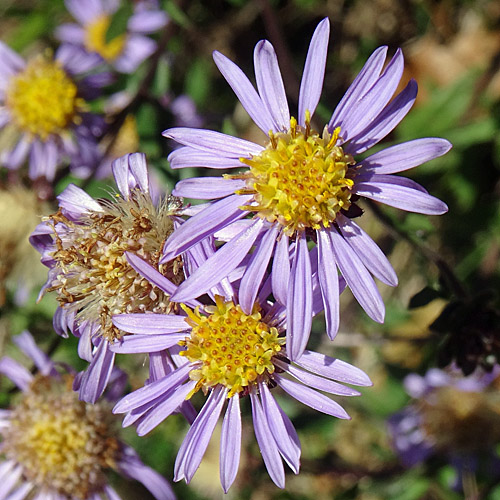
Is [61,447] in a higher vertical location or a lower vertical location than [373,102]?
lower

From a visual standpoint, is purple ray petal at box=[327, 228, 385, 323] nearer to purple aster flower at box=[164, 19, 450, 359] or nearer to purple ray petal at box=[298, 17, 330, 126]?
purple aster flower at box=[164, 19, 450, 359]

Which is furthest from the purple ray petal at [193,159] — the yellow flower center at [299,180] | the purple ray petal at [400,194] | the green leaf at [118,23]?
the green leaf at [118,23]

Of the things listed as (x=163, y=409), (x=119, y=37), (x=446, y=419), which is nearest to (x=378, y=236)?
(x=446, y=419)

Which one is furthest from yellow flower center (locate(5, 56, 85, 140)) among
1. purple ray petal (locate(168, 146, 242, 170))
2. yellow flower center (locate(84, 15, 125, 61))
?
purple ray petal (locate(168, 146, 242, 170))

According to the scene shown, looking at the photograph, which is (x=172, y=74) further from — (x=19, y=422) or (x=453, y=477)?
(x=453, y=477)

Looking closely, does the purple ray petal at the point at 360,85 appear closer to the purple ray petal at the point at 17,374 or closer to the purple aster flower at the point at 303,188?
the purple aster flower at the point at 303,188

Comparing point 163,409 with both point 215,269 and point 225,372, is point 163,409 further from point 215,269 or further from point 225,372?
point 215,269
